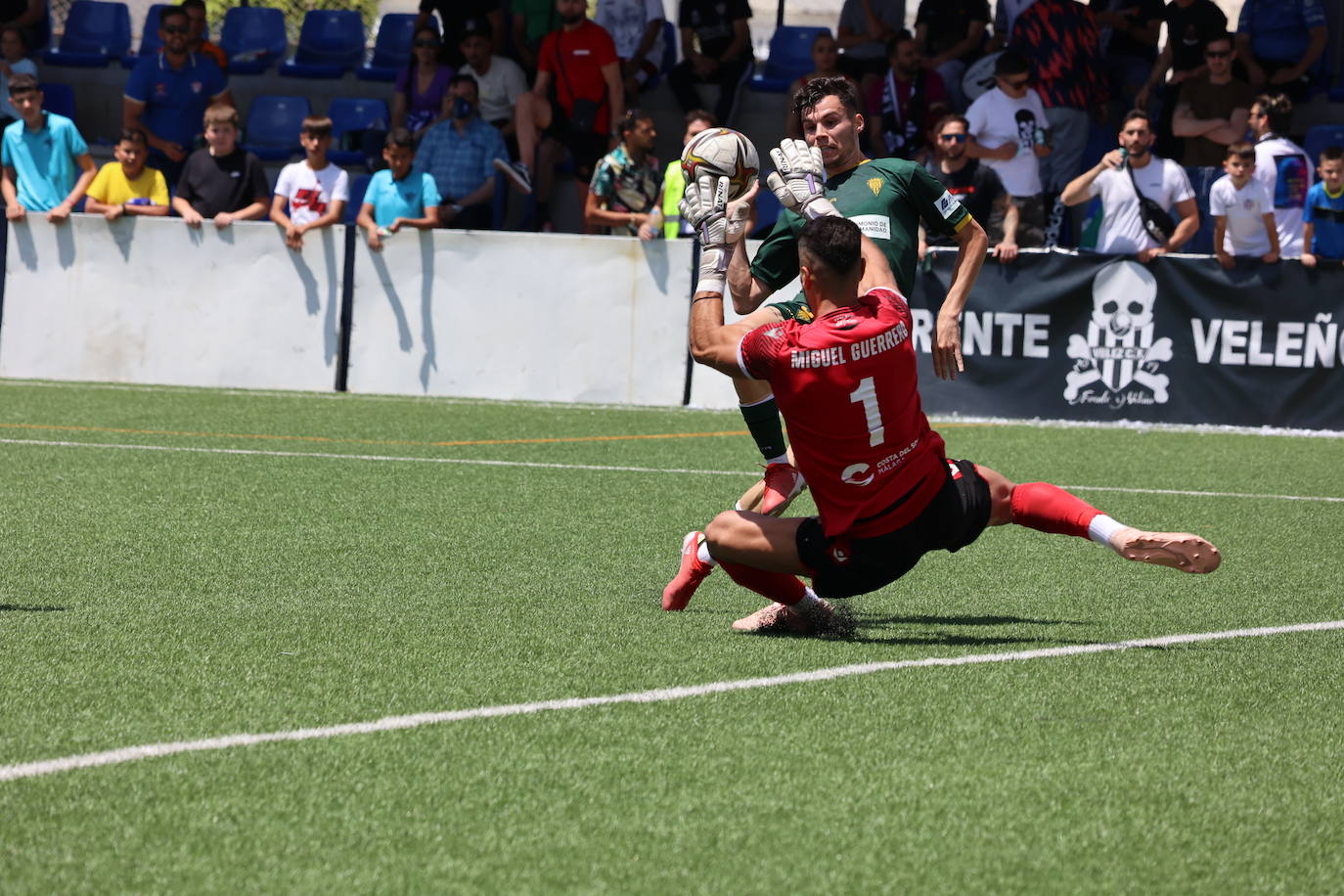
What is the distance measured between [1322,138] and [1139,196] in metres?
3.62

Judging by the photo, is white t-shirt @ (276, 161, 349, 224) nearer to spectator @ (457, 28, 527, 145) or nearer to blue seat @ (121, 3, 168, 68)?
spectator @ (457, 28, 527, 145)

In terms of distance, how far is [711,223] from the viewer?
5566 mm

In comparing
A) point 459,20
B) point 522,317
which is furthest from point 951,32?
point 522,317

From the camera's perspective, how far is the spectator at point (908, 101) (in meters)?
15.2

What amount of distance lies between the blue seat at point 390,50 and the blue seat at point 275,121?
1057mm

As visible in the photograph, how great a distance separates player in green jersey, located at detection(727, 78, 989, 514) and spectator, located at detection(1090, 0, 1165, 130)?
10483mm

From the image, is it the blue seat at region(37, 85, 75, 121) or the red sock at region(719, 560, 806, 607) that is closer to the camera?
the red sock at region(719, 560, 806, 607)

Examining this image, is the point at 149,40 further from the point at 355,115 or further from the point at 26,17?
the point at 355,115

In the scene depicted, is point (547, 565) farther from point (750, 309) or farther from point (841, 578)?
point (841, 578)

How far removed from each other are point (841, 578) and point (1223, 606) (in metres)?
1.78

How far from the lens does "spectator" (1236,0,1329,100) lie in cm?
1592

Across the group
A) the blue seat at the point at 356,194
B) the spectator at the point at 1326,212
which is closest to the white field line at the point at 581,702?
the spectator at the point at 1326,212

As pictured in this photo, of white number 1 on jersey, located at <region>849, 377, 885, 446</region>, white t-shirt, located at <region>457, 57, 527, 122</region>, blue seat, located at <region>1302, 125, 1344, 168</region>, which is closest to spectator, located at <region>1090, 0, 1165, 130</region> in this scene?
blue seat, located at <region>1302, 125, 1344, 168</region>

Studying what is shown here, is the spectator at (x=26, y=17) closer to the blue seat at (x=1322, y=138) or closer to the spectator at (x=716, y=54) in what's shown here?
the spectator at (x=716, y=54)
